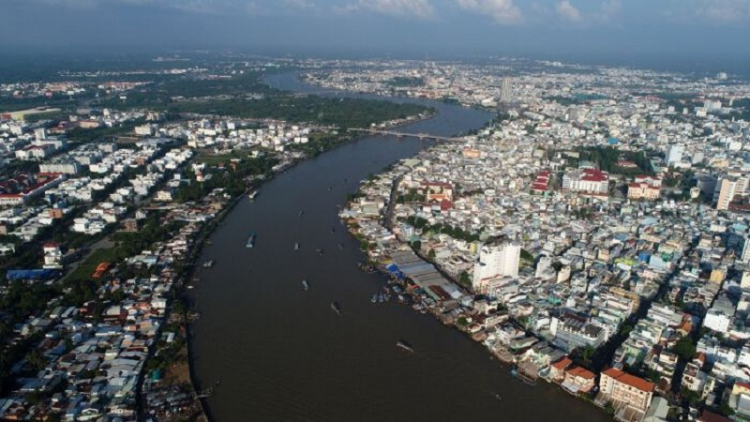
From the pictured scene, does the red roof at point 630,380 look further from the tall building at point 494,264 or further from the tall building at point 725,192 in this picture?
the tall building at point 725,192

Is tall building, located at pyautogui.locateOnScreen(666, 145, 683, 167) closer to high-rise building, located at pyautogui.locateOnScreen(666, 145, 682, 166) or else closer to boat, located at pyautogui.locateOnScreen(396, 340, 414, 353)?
high-rise building, located at pyautogui.locateOnScreen(666, 145, 682, 166)

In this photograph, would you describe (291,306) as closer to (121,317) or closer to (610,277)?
(121,317)

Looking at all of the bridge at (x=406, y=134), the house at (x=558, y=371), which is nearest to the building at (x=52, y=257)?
the house at (x=558, y=371)

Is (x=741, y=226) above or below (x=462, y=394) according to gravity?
above

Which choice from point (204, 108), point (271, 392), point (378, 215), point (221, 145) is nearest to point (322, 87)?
point (204, 108)

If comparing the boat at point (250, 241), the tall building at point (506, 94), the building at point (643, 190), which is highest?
the tall building at point (506, 94)
